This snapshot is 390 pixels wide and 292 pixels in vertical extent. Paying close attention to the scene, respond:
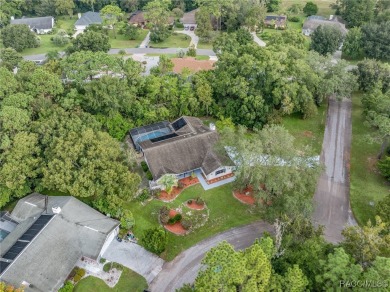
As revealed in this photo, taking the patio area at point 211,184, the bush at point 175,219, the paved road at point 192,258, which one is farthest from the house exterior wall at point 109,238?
the patio area at point 211,184

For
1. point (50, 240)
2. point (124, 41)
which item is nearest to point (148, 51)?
point (124, 41)

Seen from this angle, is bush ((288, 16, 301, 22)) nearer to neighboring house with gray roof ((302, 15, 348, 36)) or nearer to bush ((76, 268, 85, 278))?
neighboring house with gray roof ((302, 15, 348, 36))

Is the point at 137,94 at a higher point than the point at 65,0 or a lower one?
lower

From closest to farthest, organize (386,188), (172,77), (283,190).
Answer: (283,190) < (386,188) < (172,77)

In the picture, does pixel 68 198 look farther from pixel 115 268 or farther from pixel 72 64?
pixel 72 64

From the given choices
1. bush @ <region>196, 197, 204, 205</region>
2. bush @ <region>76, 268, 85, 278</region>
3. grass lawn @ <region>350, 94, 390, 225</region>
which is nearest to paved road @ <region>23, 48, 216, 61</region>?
grass lawn @ <region>350, 94, 390, 225</region>

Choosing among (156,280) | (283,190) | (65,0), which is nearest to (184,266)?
(156,280)

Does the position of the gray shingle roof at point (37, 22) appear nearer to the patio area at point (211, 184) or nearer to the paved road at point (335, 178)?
the patio area at point (211, 184)
